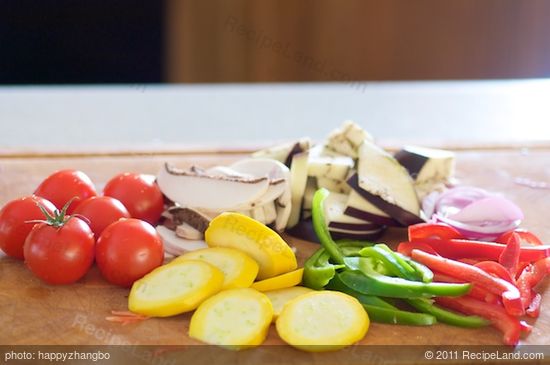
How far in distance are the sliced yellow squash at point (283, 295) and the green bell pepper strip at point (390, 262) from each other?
0.65 ft

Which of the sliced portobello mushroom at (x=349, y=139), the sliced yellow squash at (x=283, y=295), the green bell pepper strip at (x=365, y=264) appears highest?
the sliced portobello mushroom at (x=349, y=139)

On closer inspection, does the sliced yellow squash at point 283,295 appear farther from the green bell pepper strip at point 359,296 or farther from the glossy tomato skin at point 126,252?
the glossy tomato skin at point 126,252

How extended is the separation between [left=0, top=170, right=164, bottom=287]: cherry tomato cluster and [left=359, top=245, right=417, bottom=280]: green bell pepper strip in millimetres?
584

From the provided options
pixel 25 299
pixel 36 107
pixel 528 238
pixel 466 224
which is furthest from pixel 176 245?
pixel 36 107

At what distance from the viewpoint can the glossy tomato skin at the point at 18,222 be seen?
7.69 feet

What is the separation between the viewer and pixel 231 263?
7.14 ft

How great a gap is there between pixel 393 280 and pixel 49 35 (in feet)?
13.5

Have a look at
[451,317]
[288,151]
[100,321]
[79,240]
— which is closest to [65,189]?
[79,240]

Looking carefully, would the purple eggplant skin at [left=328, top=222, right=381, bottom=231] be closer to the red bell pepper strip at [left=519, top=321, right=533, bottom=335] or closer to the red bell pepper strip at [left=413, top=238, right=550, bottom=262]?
the red bell pepper strip at [left=413, top=238, right=550, bottom=262]

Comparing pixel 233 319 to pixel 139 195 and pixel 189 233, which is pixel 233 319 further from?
pixel 139 195

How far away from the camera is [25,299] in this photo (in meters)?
2.16

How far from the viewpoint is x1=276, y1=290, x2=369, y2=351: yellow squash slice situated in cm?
192

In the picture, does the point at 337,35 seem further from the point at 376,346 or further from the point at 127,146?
the point at 376,346

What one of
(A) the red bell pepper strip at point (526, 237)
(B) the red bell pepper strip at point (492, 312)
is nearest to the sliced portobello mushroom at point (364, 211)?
(A) the red bell pepper strip at point (526, 237)
